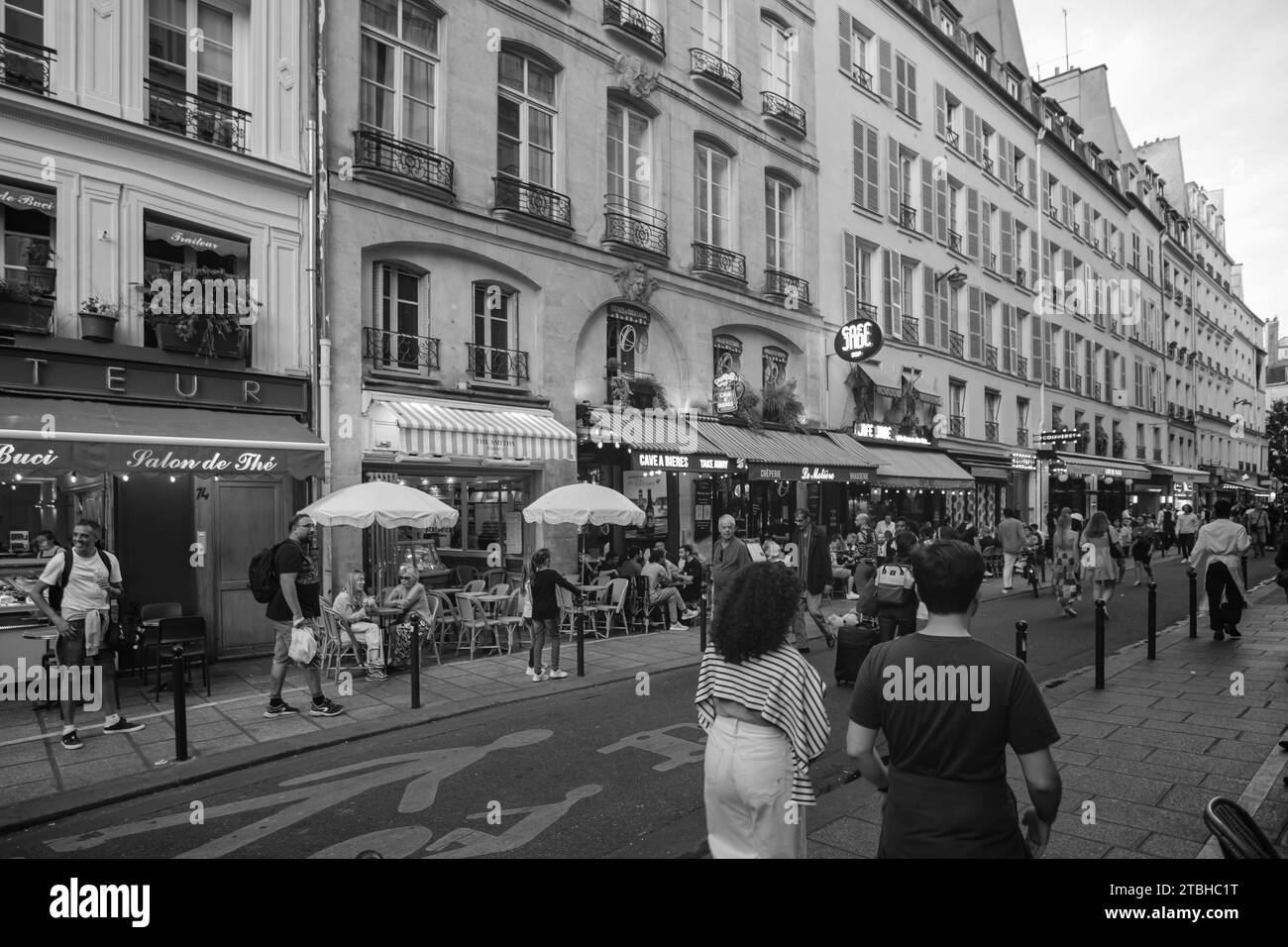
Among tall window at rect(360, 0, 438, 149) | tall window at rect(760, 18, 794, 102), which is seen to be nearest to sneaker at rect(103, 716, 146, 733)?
tall window at rect(360, 0, 438, 149)

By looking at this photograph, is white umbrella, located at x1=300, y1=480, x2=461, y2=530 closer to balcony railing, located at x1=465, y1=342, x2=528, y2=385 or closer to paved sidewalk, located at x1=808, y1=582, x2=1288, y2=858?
balcony railing, located at x1=465, y1=342, x2=528, y2=385

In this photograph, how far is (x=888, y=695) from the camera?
90.6 inches

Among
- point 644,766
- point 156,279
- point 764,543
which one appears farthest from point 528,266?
point 644,766

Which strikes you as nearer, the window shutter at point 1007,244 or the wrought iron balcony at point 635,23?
the wrought iron balcony at point 635,23

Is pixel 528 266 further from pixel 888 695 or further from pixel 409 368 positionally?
pixel 888 695

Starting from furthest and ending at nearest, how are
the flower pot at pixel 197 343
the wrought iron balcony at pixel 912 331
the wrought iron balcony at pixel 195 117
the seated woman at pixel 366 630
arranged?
the wrought iron balcony at pixel 912 331 → the wrought iron balcony at pixel 195 117 → the flower pot at pixel 197 343 → the seated woman at pixel 366 630

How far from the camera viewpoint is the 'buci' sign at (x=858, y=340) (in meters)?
18.6

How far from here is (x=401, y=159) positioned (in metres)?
12.1

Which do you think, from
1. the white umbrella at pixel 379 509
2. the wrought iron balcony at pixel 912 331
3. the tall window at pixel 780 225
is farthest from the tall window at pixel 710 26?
the white umbrella at pixel 379 509

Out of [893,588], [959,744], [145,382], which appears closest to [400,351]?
[145,382]

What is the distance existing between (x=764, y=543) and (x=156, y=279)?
36.1 ft

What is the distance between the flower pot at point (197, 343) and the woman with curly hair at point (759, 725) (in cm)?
911

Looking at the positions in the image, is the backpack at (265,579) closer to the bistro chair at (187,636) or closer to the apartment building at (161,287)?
the bistro chair at (187,636)

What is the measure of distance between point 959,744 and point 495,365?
38.9ft
